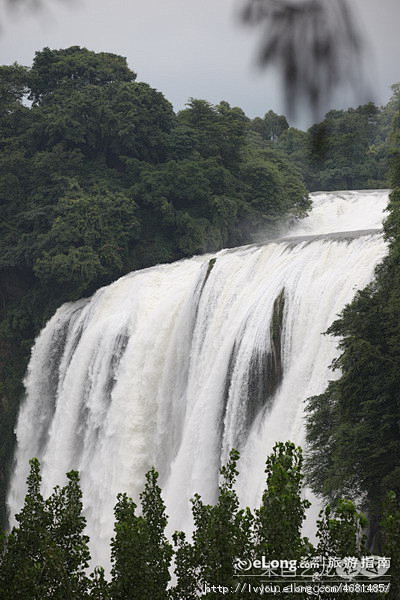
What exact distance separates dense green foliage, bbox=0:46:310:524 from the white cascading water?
195 cm

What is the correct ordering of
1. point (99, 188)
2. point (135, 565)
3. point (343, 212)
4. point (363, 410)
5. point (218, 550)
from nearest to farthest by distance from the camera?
point (218, 550)
point (135, 565)
point (363, 410)
point (99, 188)
point (343, 212)

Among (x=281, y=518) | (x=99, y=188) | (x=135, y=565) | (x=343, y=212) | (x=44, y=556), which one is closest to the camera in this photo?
(x=281, y=518)

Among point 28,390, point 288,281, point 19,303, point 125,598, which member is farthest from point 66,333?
point 125,598

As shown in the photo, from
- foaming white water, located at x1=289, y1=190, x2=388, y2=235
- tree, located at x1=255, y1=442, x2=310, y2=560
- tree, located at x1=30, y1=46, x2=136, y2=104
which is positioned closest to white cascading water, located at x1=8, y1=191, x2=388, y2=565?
tree, located at x1=255, y1=442, x2=310, y2=560

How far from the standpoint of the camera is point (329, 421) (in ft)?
37.5

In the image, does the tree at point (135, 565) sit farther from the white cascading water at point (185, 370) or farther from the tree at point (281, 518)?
the white cascading water at point (185, 370)

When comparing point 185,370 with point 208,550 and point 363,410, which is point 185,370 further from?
point 208,550

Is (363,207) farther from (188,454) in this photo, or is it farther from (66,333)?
(188,454)

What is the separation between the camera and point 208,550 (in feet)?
23.1

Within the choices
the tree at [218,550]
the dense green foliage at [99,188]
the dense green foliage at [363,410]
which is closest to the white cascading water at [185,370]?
the dense green foliage at [363,410]

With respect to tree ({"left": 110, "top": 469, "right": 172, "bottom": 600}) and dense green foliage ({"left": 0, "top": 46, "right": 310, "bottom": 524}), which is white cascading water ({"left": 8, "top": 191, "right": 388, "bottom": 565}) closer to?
dense green foliage ({"left": 0, "top": 46, "right": 310, "bottom": 524})

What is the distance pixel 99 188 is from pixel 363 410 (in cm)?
1657

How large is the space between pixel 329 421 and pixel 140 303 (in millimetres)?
9083

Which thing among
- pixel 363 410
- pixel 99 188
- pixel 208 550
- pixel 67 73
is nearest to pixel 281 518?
pixel 208 550
